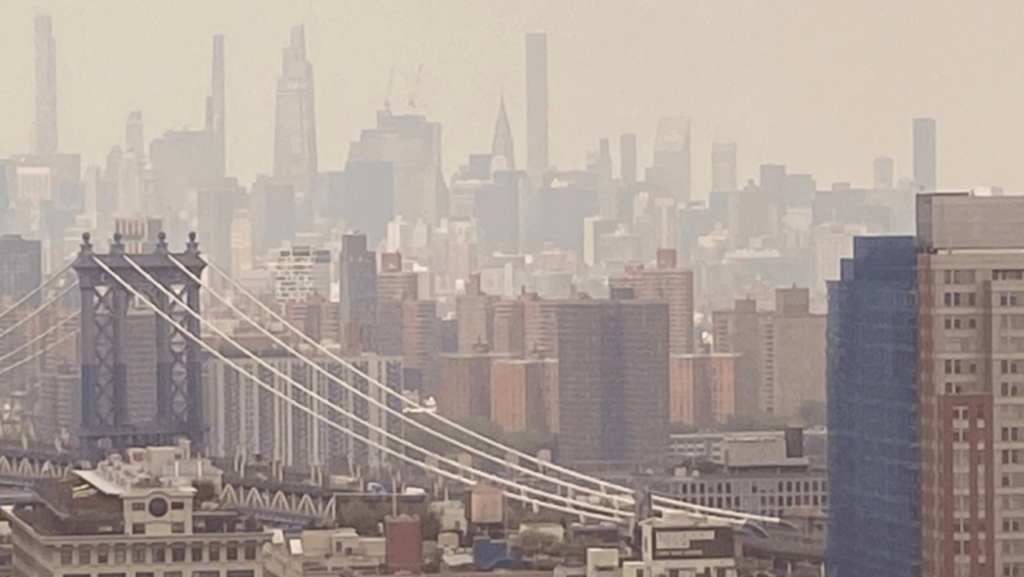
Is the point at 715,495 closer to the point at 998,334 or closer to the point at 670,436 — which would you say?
the point at 670,436

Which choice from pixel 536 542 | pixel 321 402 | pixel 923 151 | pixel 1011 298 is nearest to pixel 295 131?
pixel 321 402

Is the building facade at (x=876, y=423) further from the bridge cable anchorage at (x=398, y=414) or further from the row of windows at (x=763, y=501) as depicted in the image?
the bridge cable anchorage at (x=398, y=414)

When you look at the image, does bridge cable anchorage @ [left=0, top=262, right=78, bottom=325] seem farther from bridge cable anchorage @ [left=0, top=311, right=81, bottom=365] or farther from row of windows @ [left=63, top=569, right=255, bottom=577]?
row of windows @ [left=63, top=569, right=255, bottom=577]

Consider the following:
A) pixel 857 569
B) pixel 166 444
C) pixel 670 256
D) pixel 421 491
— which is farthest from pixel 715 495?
pixel 670 256

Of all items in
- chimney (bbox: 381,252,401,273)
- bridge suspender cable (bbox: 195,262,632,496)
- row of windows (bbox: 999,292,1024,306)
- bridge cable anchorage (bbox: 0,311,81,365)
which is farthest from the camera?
chimney (bbox: 381,252,401,273)

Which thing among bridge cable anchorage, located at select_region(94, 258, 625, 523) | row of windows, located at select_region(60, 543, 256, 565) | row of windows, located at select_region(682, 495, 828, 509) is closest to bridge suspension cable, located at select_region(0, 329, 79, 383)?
bridge cable anchorage, located at select_region(94, 258, 625, 523)

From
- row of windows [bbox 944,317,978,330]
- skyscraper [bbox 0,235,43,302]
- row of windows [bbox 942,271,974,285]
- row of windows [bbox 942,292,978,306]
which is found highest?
skyscraper [bbox 0,235,43,302]

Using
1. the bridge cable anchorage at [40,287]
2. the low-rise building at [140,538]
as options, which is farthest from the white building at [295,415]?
the low-rise building at [140,538]
